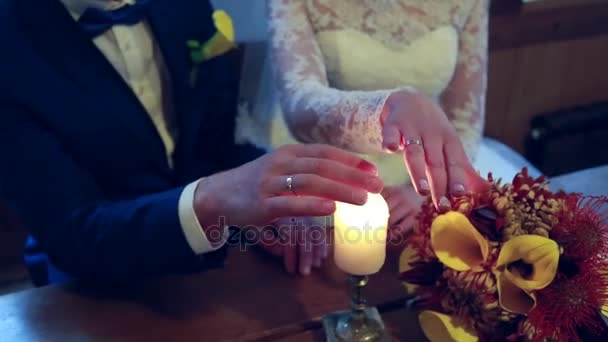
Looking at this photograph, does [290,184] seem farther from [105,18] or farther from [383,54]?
[383,54]

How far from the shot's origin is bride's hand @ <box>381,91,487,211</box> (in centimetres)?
72

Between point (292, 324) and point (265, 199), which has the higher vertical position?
point (265, 199)

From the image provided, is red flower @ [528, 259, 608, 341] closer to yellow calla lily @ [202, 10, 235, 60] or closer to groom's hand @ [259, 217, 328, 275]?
groom's hand @ [259, 217, 328, 275]

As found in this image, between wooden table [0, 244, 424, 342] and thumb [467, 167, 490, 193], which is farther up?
thumb [467, 167, 490, 193]

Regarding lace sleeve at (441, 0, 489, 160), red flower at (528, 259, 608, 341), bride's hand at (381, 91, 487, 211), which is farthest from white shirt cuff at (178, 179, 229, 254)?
lace sleeve at (441, 0, 489, 160)

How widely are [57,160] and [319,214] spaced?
0.44 meters

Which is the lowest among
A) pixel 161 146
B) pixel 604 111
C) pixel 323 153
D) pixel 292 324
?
pixel 604 111

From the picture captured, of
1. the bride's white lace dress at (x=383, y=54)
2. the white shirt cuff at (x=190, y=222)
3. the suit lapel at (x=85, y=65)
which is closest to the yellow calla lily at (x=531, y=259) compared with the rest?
the white shirt cuff at (x=190, y=222)

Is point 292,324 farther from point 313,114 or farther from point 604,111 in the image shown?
point 604,111

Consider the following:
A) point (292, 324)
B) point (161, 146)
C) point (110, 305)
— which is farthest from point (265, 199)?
point (161, 146)

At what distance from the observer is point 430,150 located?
0.76 m

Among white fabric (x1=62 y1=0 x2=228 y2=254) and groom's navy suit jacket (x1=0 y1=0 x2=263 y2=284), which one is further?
white fabric (x1=62 y1=0 x2=228 y2=254)

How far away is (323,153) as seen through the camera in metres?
0.71

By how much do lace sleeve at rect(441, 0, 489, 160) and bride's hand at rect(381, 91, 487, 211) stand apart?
1.35 ft
